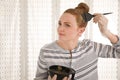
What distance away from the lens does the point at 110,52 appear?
147 centimetres

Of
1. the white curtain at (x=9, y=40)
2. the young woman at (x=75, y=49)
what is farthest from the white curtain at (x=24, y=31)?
the young woman at (x=75, y=49)

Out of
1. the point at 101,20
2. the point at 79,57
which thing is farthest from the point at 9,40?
the point at 101,20

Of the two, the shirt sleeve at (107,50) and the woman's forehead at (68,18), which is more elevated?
the woman's forehead at (68,18)

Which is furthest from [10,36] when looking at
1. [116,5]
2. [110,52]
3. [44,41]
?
[116,5]

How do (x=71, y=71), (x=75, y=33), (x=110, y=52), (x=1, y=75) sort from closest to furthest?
(x=71, y=71) → (x=75, y=33) → (x=110, y=52) → (x=1, y=75)

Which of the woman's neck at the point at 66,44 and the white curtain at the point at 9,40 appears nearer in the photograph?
the woman's neck at the point at 66,44

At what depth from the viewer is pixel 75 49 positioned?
1.40m

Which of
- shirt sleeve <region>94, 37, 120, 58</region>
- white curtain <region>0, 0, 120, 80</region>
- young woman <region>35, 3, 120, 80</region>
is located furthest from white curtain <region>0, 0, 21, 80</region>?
shirt sleeve <region>94, 37, 120, 58</region>

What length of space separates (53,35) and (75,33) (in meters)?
0.41

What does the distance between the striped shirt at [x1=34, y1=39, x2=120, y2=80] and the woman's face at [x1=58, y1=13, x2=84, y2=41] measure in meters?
0.08

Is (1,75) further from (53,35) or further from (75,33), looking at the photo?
(75,33)

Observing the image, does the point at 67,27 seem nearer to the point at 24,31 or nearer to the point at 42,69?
the point at 42,69

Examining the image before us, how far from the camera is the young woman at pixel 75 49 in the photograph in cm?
133

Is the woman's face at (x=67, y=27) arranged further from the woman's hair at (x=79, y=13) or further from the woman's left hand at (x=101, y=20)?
the woman's left hand at (x=101, y=20)
